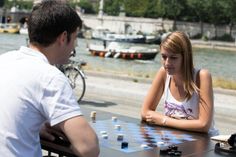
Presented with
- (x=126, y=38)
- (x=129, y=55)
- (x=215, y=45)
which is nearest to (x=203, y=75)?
(x=129, y=55)

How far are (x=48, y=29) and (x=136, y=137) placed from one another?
145cm

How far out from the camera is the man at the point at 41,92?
2.13m

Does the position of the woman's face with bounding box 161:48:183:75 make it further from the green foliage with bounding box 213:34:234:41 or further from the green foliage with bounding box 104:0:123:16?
the green foliage with bounding box 104:0:123:16

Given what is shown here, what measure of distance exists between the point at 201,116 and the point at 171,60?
1.59 ft

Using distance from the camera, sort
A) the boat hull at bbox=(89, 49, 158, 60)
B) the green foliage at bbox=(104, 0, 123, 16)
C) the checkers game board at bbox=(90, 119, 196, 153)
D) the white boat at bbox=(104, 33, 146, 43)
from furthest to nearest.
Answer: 1. the green foliage at bbox=(104, 0, 123, 16)
2. the white boat at bbox=(104, 33, 146, 43)
3. the boat hull at bbox=(89, 49, 158, 60)
4. the checkers game board at bbox=(90, 119, 196, 153)

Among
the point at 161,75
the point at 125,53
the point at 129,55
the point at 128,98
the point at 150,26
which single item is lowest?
the point at 150,26

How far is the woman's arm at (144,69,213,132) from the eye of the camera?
395 cm

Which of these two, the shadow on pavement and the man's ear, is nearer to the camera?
the man's ear

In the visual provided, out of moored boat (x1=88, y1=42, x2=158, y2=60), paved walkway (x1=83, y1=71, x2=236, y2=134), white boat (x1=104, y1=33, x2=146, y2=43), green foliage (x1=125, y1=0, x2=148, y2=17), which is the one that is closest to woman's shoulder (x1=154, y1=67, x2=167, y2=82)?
paved walkway (x1=83, y1=71, x2=236, y2=134)

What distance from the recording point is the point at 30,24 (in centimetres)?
227

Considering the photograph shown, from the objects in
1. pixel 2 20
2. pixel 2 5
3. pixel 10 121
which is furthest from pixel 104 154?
pixel 2 5

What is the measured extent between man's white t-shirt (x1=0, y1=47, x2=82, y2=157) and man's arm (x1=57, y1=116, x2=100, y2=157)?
0.09 feet

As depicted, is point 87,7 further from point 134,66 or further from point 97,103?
point 97,103

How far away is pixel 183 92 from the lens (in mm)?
4223
